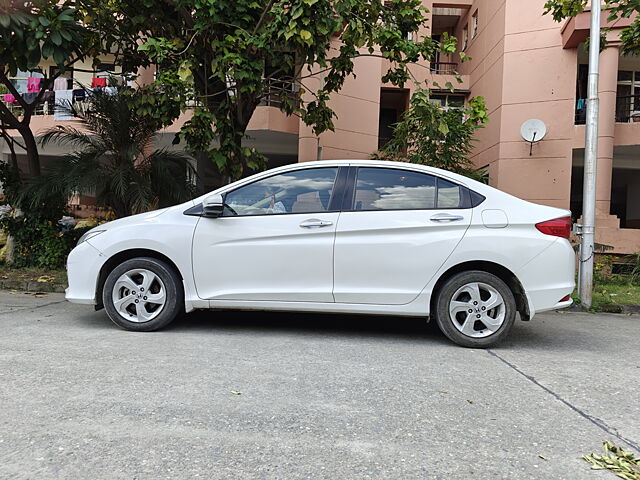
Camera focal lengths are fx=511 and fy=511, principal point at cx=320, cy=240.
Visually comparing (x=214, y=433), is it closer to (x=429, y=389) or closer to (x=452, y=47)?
(x=429, y=389)

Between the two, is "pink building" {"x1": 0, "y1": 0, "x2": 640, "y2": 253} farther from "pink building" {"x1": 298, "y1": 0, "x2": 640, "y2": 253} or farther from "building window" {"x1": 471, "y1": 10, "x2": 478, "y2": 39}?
"building window" {"x1": 471, "y1": 10, "x2": 478, "y2": 39}

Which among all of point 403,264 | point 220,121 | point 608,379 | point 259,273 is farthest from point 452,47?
point 608,379


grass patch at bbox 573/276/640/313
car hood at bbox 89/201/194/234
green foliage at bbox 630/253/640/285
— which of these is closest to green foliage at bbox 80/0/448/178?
car hood at bbox 89/201/194/234

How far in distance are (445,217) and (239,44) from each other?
3.74 metres

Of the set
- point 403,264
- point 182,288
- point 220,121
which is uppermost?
point 220,121

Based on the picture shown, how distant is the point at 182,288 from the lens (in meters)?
5.05

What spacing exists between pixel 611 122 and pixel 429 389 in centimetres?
1234

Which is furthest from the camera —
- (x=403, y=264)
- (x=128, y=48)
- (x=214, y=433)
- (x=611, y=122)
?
(x=611, y=122)

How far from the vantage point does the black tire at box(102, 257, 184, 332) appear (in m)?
5.00

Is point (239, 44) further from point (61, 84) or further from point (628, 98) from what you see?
point (628, 98)

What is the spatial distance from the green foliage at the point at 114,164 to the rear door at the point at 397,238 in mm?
4593

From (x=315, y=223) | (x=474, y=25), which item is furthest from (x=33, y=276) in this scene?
(x=474, y=25)

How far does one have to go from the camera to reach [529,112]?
557 inches

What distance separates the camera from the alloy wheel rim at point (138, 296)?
5.02 metres
